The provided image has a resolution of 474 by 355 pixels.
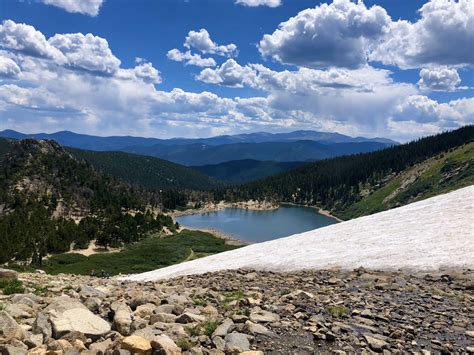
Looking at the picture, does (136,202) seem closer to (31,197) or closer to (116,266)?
(31,197)

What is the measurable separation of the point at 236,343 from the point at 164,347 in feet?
6.23

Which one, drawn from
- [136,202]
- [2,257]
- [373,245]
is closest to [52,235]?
[2,257]

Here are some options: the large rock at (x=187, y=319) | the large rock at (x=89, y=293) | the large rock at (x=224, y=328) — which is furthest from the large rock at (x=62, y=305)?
the large rock at (x=224, y=328)

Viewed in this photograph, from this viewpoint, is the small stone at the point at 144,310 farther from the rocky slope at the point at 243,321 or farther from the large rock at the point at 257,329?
the large rock at the point at 257,329

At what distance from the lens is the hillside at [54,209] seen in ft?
351

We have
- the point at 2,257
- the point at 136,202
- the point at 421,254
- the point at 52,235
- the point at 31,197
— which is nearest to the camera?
the point at 421,254

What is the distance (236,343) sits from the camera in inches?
355

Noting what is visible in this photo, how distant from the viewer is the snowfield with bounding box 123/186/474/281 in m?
20.4

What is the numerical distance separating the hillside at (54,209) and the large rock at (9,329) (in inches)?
3437

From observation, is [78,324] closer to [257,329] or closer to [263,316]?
[257,329]

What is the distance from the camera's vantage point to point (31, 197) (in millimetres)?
149875

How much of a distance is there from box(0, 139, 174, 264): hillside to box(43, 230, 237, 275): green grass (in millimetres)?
5983

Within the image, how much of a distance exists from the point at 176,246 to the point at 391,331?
361 ft

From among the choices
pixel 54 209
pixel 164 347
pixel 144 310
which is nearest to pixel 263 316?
pixel 144 310
